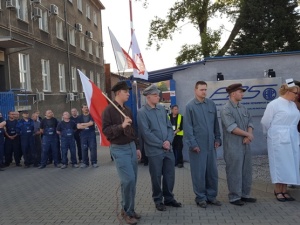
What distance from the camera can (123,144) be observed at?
541cm

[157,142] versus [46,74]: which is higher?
[46,74]

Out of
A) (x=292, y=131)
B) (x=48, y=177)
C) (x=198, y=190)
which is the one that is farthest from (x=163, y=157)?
(x=48, y=177)

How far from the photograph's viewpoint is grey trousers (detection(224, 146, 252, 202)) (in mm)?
6185

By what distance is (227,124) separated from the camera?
6203 millimetres

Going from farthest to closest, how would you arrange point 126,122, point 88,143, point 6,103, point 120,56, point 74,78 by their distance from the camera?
point 74,78, point 6,103, point 88,143, point 120,56, point 126,122

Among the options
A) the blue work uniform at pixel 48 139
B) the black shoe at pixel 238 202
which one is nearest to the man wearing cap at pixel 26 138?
the blue work uniform at pixel 48 139

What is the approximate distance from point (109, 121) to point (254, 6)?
57.6 ft

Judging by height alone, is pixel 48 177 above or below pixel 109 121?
below

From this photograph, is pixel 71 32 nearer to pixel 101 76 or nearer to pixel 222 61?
pixel 101 76

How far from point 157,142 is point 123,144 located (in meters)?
0.70

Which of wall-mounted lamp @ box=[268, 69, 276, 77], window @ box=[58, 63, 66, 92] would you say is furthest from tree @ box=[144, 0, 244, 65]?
wall-mounted lamp @ box=[268, 69, 276, 77]

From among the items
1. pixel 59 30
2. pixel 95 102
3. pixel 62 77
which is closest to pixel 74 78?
pixel 62 77

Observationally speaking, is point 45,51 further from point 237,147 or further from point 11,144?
point 237,147

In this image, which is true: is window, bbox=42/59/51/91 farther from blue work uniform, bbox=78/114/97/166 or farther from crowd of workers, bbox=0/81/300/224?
crowd of workers, bbox=0/81/300/224
